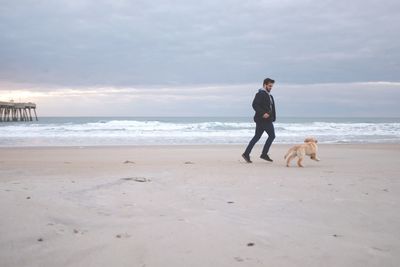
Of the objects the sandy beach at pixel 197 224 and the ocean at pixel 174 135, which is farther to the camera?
the ocean at pixel 174 135

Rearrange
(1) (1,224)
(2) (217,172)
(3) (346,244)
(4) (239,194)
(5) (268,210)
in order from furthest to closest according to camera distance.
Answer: (2) (217,172) < (4) (239,194) < (5) (268,210) < (1) (1,224) < (3) (346,244)

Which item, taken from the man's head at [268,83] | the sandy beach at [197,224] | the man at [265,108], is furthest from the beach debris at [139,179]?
the man's head at [268,83]

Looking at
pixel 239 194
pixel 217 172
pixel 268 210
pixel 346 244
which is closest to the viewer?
pixel 346 244

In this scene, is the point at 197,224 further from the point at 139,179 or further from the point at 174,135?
the point at 174,135

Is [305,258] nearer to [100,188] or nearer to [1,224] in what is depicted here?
[1,224]

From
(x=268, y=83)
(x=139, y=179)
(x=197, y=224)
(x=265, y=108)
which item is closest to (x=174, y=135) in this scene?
(x=265, y=108)

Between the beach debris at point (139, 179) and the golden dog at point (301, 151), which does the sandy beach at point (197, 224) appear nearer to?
the beach debris at point (139, 179)

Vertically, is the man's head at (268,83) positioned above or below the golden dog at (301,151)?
above

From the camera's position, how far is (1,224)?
111 inches

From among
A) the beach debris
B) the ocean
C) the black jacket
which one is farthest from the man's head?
the ocean

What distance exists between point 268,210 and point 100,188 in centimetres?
210

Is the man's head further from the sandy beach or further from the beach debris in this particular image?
the beach debris

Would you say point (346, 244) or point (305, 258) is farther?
point (346, 244)

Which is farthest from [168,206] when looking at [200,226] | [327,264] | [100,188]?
[327,264]
